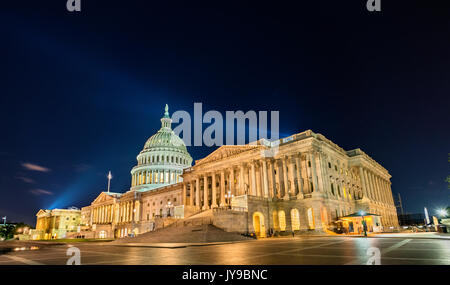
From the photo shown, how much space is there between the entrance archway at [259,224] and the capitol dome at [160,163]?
231 feet

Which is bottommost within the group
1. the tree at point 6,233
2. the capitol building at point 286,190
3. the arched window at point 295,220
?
the tree at point 6,233

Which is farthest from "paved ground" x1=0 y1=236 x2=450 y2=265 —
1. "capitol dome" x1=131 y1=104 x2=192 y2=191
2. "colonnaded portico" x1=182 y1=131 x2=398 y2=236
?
"capitol dome" x1=131 y1=104 x2=192 y2=191

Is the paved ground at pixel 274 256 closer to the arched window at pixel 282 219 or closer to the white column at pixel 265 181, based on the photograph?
the arched window at pixel 282 219

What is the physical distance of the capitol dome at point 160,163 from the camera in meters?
120

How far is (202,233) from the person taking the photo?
119ft

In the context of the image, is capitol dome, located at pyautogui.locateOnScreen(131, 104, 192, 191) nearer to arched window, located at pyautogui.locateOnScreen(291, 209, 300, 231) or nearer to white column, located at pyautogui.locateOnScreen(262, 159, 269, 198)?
white column, located at pyautogui.locateOnScreen(262, 159, 269, 198)

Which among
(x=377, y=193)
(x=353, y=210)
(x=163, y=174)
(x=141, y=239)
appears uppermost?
(x=163, y=174)

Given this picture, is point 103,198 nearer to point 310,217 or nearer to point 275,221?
point 275,221

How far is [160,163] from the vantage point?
121625 mm

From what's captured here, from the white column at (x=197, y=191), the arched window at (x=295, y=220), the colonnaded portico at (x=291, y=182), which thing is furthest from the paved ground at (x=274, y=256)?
the white column at (x=197, y=191)

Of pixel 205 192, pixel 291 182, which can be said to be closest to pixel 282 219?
pixel 291 182
